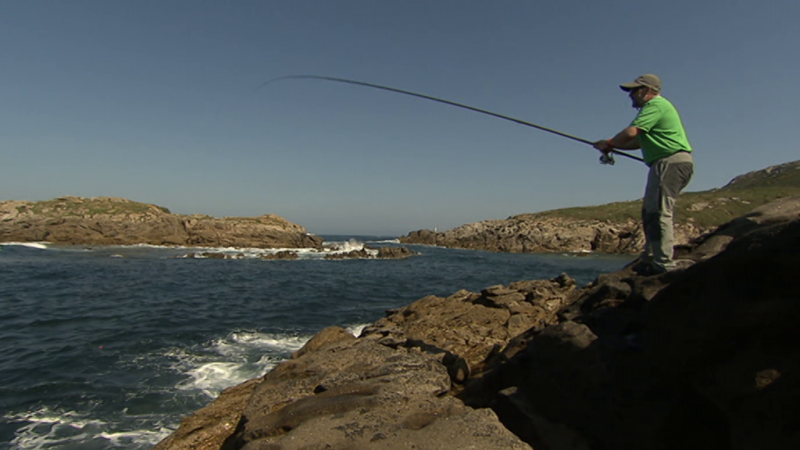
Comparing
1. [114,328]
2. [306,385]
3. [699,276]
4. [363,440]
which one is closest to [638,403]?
[699,276]

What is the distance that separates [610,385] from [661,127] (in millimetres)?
3699

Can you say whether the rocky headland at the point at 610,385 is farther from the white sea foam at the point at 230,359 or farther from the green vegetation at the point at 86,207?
the green vegetation at the point at 86,207

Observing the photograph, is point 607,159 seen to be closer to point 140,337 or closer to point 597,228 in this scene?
point 140,337

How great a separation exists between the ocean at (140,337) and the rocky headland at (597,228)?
51583mm

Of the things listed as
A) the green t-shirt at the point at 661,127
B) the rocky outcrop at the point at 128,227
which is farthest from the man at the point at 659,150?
the rocky outcrop at the point at 128,227

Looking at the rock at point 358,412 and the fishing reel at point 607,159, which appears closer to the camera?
the rock at point 358,412

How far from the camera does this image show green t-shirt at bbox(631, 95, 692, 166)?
5.40 metres

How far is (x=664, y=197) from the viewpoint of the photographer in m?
5.48

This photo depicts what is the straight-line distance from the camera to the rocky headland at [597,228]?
7574cm

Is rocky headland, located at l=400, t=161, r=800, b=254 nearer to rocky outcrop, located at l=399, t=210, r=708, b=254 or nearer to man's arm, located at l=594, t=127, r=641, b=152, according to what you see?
rocky outcrop, located at l=399, t=210, r=708, b=254

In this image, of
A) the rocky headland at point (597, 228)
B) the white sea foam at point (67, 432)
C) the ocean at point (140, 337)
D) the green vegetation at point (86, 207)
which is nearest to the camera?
the white sea foam at point (67, 432)

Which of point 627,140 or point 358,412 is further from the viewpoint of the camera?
point 627,140

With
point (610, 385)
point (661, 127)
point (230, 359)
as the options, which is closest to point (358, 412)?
point (610, 385)

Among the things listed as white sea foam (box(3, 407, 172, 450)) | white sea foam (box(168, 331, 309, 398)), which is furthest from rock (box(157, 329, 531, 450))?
white sea foam (box(168, 331, 309, 398))
